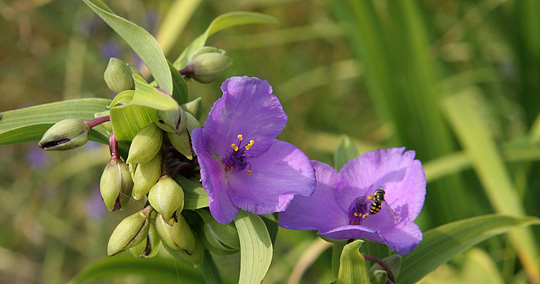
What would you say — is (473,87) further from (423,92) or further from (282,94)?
(282,94)

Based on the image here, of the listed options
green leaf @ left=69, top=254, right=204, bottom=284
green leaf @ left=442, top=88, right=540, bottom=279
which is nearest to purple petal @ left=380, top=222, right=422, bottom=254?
green leaf @ left=69, top=254, right=204, bottom=284

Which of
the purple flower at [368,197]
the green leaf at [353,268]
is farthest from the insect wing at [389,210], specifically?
the green leaf at [353,268]

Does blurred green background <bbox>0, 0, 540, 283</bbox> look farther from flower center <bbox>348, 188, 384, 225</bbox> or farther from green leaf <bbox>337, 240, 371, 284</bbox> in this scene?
green leaf <bbox>337, 240, 371, 284</bbox>

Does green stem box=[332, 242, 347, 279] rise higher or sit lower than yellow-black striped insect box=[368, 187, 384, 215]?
lower

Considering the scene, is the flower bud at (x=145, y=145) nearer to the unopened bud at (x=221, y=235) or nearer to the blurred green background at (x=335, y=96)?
the unopened bud at (x=221, y=235)

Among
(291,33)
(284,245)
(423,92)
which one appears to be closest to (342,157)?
(423,92)

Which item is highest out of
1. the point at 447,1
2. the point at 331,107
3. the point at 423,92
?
the point at 447,1
